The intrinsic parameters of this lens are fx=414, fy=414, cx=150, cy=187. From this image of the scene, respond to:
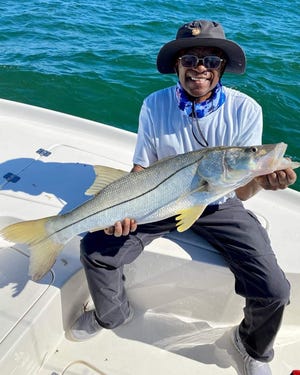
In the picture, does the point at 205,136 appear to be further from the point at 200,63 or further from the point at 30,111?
the point at 30,111

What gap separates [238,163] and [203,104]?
729 millimetres

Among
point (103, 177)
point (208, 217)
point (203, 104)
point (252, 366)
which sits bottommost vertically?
point (252, 366)

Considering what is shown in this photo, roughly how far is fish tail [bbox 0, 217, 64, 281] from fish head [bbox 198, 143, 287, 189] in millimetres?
965

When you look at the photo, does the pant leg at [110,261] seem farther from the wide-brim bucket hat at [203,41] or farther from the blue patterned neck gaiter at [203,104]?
Result: the wide-brim bucket hat at [203,41]

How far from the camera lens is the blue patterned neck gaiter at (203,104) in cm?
281

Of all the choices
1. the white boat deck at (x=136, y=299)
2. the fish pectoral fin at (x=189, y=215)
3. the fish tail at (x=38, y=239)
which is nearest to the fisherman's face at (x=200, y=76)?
the fish pectoral fin at (x=189, y=215)

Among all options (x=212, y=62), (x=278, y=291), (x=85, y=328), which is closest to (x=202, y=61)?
(x=212, y=62)

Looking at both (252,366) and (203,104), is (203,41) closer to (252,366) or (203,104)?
(203,104)

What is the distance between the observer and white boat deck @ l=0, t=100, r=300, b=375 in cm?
268

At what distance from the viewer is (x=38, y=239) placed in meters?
2.44

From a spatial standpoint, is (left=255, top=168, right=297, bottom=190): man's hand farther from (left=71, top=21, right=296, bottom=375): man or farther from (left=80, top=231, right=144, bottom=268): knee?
(left=80, top=231, right=144, bottom=268): knee

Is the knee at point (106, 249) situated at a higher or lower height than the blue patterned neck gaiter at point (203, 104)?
lower

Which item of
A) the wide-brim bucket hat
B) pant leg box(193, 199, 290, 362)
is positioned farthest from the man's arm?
the wide-brim bucket hat

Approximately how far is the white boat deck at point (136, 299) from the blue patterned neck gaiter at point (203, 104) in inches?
33.8
